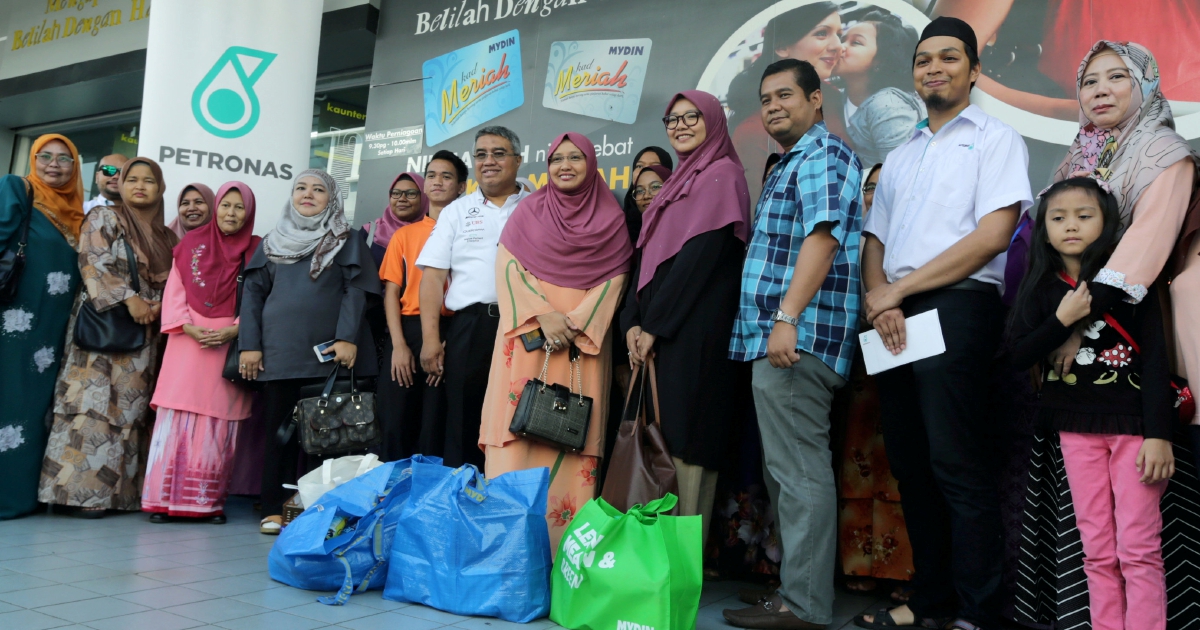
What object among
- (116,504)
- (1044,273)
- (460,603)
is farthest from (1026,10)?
(116,504)

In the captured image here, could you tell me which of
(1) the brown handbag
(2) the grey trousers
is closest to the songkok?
(2) the grey trousers

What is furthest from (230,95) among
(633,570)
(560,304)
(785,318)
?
(633,570)

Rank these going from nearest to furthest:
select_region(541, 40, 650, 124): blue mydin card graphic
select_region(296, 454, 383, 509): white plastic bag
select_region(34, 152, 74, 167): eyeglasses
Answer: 1. select_region(296, 454, 383, 509): white plastic bag
2. select_region(34, 152, 74, 167): eyeglasses
3. select_region(541, 40, 650, 124): blue mydin card graphic

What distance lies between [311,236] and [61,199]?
1.30 metres

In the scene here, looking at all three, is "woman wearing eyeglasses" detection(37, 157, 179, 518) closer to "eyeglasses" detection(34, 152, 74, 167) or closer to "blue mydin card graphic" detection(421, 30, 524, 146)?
"eyeglasses" detection(34, 152, 74, 167)

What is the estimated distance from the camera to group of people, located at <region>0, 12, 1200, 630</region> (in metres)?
2.21

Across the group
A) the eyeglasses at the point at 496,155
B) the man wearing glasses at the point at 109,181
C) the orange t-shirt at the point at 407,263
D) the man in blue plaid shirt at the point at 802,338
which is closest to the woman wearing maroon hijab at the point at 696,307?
the man in blue plaid shirt at the point at 802,338

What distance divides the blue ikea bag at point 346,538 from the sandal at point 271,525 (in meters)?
0.84

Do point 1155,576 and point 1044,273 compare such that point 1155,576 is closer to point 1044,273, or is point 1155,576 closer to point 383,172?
point 1044,273

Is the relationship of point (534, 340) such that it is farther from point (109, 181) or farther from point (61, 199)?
point (109, 181)

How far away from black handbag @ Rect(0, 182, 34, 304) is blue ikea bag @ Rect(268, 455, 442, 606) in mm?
1945

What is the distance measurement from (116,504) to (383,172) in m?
2.68

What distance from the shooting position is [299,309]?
143 inches

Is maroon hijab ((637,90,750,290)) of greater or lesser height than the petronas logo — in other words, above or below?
below
